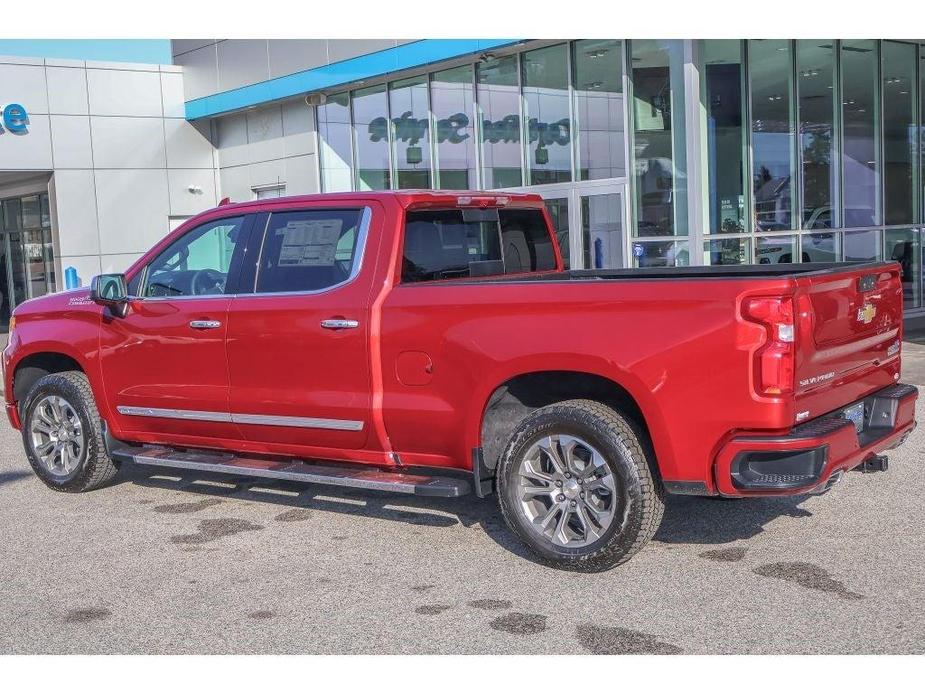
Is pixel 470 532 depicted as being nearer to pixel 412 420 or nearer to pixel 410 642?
pixel 412 420

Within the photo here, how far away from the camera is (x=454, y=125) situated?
18.3 metres

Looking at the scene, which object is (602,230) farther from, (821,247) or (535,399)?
(535,399)

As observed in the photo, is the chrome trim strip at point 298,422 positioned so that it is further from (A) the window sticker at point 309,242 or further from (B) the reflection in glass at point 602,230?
(B) the reflection in glass at point 602,230

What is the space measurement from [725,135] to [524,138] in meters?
3.33

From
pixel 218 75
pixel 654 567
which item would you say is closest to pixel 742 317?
pixel 654 567

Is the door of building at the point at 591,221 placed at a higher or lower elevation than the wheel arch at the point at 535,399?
higher

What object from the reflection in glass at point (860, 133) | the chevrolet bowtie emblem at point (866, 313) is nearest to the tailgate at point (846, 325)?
the chevrolet bowtie emblem at point (866, 313)

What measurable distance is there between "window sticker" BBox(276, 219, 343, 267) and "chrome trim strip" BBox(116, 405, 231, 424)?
1.00 m

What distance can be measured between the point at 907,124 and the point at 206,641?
53.2 feet

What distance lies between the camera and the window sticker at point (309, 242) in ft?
20.6

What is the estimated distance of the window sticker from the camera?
627 cm

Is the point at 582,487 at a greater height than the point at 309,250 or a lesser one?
lesser


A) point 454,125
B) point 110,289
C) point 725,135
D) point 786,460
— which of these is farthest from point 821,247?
point 786,460

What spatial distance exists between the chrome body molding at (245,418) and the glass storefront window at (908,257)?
13.5 metres
